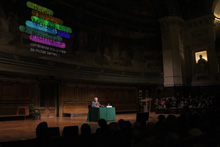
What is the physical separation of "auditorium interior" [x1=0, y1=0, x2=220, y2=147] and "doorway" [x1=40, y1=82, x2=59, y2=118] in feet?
0.23

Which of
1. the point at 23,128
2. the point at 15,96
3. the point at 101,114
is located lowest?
the point at 23,128

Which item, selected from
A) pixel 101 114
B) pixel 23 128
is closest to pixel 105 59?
pixel 101 114

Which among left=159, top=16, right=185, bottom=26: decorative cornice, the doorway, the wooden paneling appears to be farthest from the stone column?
the wooden paneling

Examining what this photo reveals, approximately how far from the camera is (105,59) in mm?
19094

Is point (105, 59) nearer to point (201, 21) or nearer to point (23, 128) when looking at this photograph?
point (201, 21)

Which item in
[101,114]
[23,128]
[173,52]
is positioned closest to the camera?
[23,128]

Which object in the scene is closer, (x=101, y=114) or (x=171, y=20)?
(x=101, y=114)

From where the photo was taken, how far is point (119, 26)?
802 inches

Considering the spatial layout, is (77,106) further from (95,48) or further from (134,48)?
(134,48)

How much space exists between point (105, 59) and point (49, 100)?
6.44 m

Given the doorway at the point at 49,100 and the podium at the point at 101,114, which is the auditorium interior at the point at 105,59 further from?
the podium at the point at 101,114

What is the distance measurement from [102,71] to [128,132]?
1497 centimetres

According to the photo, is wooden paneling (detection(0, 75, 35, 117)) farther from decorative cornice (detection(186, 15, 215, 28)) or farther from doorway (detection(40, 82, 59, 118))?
decorative cornice (detection(186, 15, 215, 28))

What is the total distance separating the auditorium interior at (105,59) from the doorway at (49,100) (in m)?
→ 0.07
